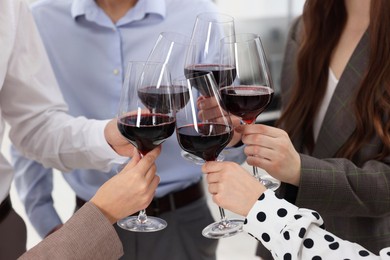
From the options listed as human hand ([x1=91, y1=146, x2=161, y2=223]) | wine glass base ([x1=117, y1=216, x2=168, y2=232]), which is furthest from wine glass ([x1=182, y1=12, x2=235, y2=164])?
wine glass base ([x1=117, y1=216, x2=168, y2=232])

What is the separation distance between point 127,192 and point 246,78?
36cm

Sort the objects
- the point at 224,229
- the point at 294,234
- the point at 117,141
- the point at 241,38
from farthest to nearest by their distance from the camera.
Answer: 1. the point at 117,141
2. the point at 241,38
3. the point at 224,229
4. the point at 294,234

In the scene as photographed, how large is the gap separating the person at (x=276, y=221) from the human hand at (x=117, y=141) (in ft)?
1.06

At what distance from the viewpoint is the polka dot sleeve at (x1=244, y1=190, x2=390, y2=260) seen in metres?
1.10

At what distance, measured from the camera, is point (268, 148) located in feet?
4.53

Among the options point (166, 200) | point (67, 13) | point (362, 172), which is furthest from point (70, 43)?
point (362, 172)

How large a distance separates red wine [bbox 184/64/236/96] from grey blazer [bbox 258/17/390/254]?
35cm

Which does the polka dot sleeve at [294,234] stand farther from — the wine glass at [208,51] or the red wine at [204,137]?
the wine glass at [208,51]

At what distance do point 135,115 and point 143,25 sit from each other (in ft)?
2.45

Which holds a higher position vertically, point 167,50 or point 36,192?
point 167,50

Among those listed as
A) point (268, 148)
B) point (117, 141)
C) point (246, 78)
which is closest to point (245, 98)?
point (246, 78)

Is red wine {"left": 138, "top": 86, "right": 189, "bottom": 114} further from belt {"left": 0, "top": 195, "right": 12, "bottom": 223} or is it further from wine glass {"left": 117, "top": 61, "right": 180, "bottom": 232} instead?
belt {"left": 0, "top": 195, "right": 12, "bottom": 223}

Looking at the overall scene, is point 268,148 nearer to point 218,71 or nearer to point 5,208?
point 218,71


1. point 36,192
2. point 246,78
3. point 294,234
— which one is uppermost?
point 246,78
